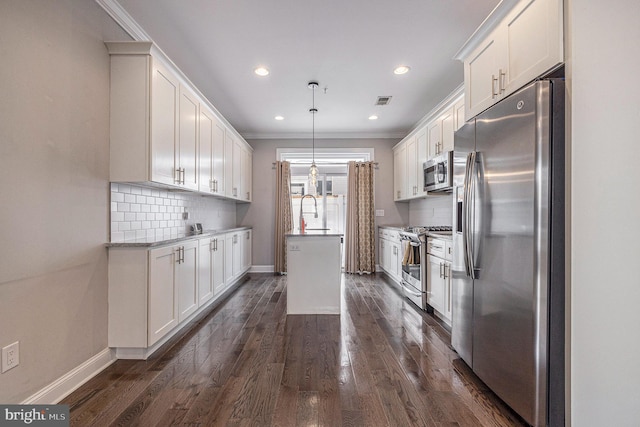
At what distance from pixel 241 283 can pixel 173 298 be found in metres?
2.43

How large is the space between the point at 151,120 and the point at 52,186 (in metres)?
0.86

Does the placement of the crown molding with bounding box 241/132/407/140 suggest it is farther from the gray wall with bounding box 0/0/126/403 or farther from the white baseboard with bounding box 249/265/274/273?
the gray wall with bounding box 0/0/126/403

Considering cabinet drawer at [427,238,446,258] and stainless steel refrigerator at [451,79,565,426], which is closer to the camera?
stainless steel refrigerator at [451,79,565,426]

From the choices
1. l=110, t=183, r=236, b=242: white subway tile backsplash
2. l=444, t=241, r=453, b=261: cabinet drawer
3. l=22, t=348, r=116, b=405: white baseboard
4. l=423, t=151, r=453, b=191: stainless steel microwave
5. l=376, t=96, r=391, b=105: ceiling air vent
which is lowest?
l=22, t=348, r=116, b=405: white baseboard

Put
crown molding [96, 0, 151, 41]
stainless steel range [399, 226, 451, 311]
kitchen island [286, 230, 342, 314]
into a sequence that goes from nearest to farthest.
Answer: crown molding [96, 0, 151, 41], kitchen island [286, 230, 342, 314], stainless steel range [399, 226, 451, 311]

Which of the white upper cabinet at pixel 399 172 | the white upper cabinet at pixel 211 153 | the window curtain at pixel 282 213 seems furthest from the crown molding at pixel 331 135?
the white upper cabinet at pixel 211 153

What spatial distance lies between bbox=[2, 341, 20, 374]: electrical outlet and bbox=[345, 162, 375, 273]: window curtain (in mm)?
4753

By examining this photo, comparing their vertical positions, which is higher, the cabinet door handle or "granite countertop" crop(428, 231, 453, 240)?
the cabinet door handle

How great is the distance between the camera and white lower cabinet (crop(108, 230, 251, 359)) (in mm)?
2262

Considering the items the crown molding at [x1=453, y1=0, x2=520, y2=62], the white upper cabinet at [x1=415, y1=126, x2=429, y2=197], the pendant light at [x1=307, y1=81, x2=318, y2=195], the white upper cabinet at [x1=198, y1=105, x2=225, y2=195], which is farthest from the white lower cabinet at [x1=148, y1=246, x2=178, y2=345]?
the white upper cabinet at [x1=415, y1=126, x2=429, y2=197]

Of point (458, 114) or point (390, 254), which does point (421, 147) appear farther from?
point (390, 254)

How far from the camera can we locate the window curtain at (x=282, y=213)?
5793mm

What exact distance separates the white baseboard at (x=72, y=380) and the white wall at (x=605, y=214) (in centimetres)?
282

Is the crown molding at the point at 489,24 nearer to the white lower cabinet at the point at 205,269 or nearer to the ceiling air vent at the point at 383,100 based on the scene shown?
the ceiling air vent at the point at 383,100
